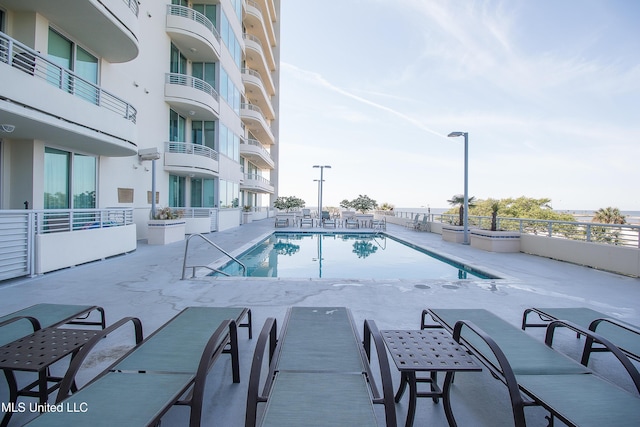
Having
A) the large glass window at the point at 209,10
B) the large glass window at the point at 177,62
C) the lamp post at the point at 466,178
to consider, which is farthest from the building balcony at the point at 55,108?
the lamp post at the point at 466,178

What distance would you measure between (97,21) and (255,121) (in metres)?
17.8

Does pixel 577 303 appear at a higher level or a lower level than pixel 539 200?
lower

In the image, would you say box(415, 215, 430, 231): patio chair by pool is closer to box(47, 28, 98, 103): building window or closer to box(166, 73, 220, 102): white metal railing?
box(166, 73, 220, 102): white metal railing

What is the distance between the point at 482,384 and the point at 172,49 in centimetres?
1726

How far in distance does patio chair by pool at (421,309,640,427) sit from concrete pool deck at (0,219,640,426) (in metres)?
0.36

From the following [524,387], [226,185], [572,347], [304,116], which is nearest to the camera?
[524,387]

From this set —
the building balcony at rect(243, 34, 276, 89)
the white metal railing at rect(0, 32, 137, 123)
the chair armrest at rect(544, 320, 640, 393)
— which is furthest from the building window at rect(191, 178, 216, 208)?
the chair armrest at rect(544, 320, 640, 393)

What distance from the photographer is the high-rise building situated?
6.75m

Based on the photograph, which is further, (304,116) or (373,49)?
(304,116)

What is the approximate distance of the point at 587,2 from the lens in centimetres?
1349

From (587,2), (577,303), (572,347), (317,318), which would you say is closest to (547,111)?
(587,2)

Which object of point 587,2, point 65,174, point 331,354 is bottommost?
point 331,354

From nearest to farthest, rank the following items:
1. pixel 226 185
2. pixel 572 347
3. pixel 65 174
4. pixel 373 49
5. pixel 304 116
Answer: pixel 572 347, pixel 65 174, pixel 226 185, pixel 373 49, pixel 304 116

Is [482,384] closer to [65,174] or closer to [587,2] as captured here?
[65,174]
